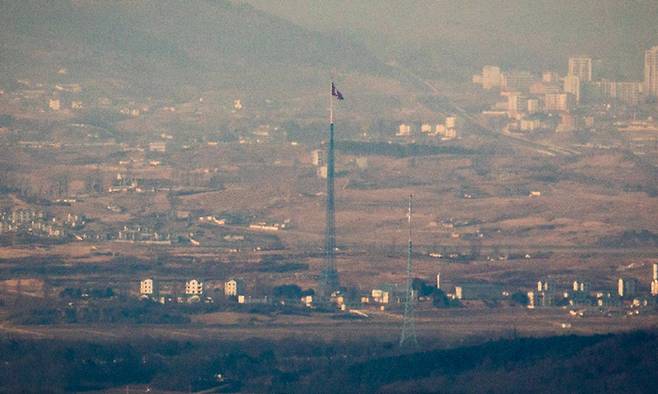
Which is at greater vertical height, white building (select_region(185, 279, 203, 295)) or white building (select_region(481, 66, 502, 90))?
white building (select_region(481, 66, 502, 90))

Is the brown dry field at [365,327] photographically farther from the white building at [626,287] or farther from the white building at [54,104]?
the white building at [54,104]

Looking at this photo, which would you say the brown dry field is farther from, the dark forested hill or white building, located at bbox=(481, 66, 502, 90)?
white building, located at bbox=(481, 66, 502, 90)

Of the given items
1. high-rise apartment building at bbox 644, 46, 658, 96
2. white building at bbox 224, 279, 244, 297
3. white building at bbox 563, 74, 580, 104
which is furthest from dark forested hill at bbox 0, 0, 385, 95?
white building at bbox 224, 279, 244, 297

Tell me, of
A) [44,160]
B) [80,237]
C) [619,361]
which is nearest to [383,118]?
[44,160]

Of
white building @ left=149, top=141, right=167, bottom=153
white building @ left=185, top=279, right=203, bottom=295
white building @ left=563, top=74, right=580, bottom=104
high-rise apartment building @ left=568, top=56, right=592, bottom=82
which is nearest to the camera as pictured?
white building @ left=185, top=279, right=203, bottom=295

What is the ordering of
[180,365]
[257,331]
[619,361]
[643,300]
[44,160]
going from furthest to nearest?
1. [44,160]
2. [643,300]
3. [257,331]
4. [180,365]
5. [619,361]

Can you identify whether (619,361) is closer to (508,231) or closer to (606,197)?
(508,231)

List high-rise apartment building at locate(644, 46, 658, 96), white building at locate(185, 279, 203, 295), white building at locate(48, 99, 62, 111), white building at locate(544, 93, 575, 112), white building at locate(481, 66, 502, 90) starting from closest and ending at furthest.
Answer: white building at locate(185, 279, 203, 295), white building at locate(48, 99, 62, 111), white building at locate(544, 93, 575, 112), high-rise apartment building at locate(644, 46, 658, 96), white building at locate(481, 66, 502, 90)
